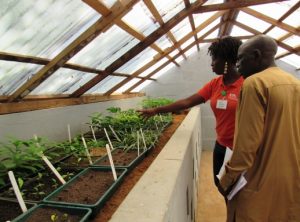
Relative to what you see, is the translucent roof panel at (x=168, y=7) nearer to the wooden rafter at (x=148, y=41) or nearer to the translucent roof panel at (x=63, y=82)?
the wooden rafter at (x=148, y=41)

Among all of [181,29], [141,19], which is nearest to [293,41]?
[181,29]

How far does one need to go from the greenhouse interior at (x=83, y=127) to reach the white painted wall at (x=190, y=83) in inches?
146

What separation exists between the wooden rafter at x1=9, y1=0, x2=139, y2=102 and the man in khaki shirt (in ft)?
4.23

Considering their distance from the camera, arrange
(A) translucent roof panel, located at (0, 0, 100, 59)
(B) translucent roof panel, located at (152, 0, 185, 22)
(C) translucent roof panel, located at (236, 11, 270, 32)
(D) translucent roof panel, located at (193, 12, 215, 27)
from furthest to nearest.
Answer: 1. (C) translucent roof panel, located at (236, 11, 270, 32)
2. (D) translucent roof panel, located at (193, 12, 215, 27)
3. (B) translucent roof panel, located at (152, 0, 185, 22)
4. (A) translucent roof panel, located at (0, 0, 100, 59)

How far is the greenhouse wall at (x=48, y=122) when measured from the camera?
2.03 m

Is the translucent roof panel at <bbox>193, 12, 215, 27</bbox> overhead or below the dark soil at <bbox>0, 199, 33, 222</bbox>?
overhead

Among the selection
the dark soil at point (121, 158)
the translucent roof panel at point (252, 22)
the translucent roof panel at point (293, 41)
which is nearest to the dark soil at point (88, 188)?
the dark soil at point (121, 158)

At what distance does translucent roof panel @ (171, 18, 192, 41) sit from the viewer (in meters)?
4.29

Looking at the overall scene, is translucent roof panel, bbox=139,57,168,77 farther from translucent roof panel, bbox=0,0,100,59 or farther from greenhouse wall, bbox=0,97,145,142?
translucent roof panel, bbox=0,0,100,59

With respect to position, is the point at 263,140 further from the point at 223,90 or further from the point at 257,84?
the point at 223,90

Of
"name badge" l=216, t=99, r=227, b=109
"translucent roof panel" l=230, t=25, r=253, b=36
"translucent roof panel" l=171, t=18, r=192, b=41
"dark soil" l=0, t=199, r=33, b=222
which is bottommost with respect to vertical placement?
"dark soil" l=0, t=199, r=33, b=222

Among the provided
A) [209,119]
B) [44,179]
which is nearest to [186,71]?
[209,119]

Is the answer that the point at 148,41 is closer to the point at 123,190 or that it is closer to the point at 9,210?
the point at 123,190

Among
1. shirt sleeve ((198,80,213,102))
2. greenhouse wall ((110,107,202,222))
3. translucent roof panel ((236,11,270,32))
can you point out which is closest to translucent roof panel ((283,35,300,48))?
translucent roof panel ((236,11,270,32))
